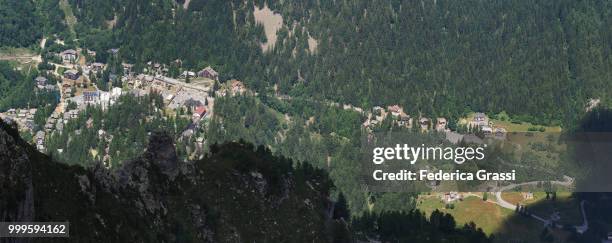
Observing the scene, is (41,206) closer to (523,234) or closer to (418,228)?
(418,228)

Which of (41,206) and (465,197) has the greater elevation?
(41,206)

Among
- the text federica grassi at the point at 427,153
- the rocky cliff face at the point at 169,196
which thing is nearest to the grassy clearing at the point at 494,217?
the text federica grassi at the point at 427,153

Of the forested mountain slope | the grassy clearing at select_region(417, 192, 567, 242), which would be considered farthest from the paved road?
the forested mountain slope

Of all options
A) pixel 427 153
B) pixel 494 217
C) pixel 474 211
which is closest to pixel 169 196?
pixel 474 211

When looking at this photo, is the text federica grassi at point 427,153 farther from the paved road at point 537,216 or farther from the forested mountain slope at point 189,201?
the forested mountain slope at point 189,201

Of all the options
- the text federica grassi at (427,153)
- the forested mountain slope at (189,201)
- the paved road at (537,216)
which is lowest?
the paved road at (537,216)

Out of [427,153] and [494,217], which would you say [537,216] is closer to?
[494,217]

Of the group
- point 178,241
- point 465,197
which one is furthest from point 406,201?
point 178,241
